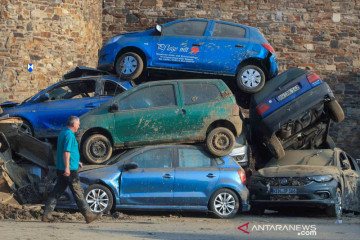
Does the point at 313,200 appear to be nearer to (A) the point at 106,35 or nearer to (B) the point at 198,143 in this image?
(B) the point at 198,143

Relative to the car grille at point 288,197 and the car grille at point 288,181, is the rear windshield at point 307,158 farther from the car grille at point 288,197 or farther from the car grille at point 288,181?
the car grille at point 288,197

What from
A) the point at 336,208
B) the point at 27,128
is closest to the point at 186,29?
the point at 27,128

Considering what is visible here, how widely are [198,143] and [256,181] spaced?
1272 millimetres

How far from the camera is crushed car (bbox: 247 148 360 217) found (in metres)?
11.9

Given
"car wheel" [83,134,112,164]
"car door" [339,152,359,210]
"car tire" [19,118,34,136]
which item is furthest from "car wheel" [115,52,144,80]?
"car door" [339,152,359,210]

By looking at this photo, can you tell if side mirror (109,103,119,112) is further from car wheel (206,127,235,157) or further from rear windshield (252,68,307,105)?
rear windshield (252,68,307,105)

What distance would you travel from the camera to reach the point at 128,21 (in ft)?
71.1

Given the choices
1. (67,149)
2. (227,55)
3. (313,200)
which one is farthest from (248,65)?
(67,149)

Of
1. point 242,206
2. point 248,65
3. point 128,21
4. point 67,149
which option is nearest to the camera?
point 67,149

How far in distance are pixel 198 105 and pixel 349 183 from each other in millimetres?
3221

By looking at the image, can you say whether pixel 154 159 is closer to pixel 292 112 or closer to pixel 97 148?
pixel 97 148

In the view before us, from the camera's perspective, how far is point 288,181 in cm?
1215

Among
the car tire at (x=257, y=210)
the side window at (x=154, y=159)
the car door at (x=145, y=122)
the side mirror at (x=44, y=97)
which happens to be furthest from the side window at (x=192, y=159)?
the side mirror at (x=44, y=97)

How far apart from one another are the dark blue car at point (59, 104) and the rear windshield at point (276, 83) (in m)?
2.68
